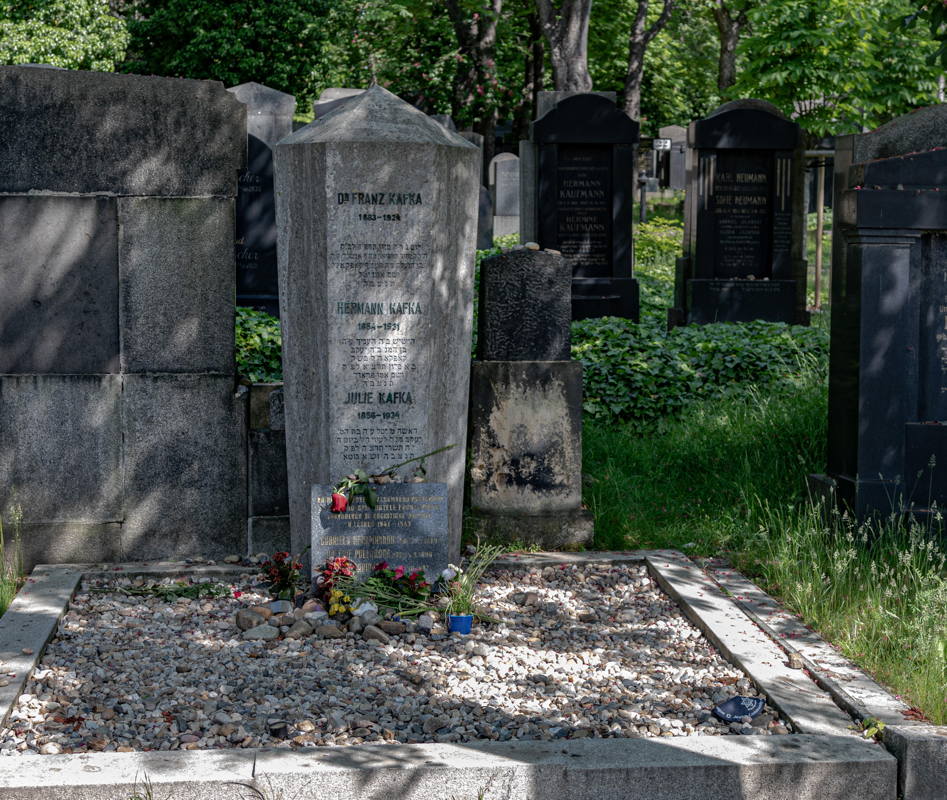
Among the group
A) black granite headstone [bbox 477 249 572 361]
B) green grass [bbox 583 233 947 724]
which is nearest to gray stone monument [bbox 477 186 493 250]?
green grass [bbox 583 233 947 724]

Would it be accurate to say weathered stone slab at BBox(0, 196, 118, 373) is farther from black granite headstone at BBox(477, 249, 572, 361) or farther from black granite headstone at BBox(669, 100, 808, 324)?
black granite headstone at BBox(669, 100, 808, 324)

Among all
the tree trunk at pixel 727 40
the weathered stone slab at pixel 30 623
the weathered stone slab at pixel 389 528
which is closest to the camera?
the weathered stone slab at pixel 30 623

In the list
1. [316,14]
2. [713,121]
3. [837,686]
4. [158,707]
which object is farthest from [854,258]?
[316,14]

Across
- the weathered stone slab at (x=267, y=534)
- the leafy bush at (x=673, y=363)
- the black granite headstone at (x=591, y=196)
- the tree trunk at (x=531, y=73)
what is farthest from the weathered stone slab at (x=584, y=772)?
the tree trunk at (x=531, y=73)

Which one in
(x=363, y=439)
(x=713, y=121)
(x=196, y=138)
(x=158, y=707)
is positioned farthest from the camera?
(x=713, y=121)

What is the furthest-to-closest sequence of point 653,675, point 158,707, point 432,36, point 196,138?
1. point 432,36
2. point 196,138
3. point 653,675
4. point 158,707

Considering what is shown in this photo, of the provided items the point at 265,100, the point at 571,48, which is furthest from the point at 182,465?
the point at 571,48

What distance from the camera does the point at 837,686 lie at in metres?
4.52

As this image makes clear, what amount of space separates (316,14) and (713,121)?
75.3 ft

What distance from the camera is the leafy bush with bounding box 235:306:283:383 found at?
9516 millimetres

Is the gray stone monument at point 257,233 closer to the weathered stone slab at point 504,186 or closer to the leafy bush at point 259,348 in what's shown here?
the leafy bush at point 259,348

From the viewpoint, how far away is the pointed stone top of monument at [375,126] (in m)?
5.56

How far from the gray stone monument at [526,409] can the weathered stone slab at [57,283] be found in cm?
202

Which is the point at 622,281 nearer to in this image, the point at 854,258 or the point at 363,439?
the point at 854,258
